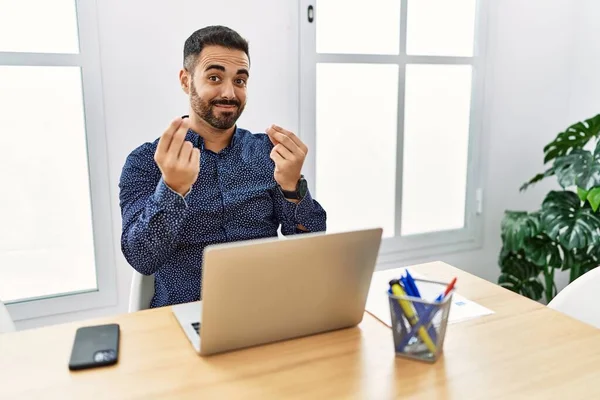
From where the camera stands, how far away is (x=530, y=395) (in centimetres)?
80

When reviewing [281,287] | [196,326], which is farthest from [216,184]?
[281,287]

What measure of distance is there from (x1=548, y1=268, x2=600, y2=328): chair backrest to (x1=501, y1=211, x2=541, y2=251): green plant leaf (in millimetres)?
1107

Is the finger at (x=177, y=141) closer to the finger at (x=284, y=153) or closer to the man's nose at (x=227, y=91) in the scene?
the finger at (x=284, y=153)

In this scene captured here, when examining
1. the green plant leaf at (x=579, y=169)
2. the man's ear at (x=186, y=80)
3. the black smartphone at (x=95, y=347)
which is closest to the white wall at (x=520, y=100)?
the green plant leaf at (x=579, y=169)

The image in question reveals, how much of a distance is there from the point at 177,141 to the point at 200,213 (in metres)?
0.37

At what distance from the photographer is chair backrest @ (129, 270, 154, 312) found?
140cm

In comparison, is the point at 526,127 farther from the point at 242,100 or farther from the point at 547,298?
the point at 242,100

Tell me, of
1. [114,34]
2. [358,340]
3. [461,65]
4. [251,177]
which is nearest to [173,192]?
[251,177]

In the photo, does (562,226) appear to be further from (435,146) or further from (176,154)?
(176,154)

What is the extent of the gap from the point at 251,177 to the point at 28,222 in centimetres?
88

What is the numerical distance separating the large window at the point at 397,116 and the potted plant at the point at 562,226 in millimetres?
324

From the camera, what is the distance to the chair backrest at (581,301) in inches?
49.3

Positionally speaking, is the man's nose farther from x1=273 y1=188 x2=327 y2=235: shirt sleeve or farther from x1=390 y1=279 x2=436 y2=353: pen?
x1=390 y1=279 x2=436 y2=353: pen

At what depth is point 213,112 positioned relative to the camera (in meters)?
1.50
